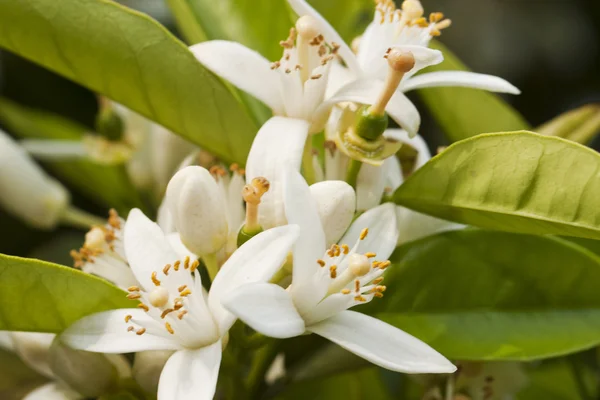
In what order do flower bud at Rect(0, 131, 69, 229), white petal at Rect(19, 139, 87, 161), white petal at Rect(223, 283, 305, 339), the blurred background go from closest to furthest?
white petal at Rect(223, 283, 305, 339) < flower bud at Rect(0, 131, 69, 229) < white petal at Rect(19, 139, 87, 161) < the blurred background

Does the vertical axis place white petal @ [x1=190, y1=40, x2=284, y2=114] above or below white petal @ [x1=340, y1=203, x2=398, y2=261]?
above

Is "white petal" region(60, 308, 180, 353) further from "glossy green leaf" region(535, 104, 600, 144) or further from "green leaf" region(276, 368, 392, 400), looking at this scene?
"glossy green leaf" region(535, 104, 600, 144)

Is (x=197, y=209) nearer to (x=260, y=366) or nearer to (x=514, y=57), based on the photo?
(x=260, y=366)

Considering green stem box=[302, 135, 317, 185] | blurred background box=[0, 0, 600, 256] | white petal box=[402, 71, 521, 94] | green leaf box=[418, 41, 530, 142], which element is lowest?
blurred background box=[0, 0, 600, 256]

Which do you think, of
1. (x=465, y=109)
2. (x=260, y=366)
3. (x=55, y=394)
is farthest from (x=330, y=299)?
(x=465, y=109)

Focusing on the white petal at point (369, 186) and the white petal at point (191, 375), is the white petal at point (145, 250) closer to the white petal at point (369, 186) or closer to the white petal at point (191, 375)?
the white petal at point (191, 375)

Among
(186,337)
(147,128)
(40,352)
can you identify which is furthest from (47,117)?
(186,337)

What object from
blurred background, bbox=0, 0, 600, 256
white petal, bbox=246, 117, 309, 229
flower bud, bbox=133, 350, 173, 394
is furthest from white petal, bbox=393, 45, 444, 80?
blurred background, bbox=0, 0, 600, 256

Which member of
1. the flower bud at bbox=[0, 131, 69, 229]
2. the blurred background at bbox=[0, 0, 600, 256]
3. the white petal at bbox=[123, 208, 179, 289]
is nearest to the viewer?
the white petal at bbox=[123, 208, 179, 289]
